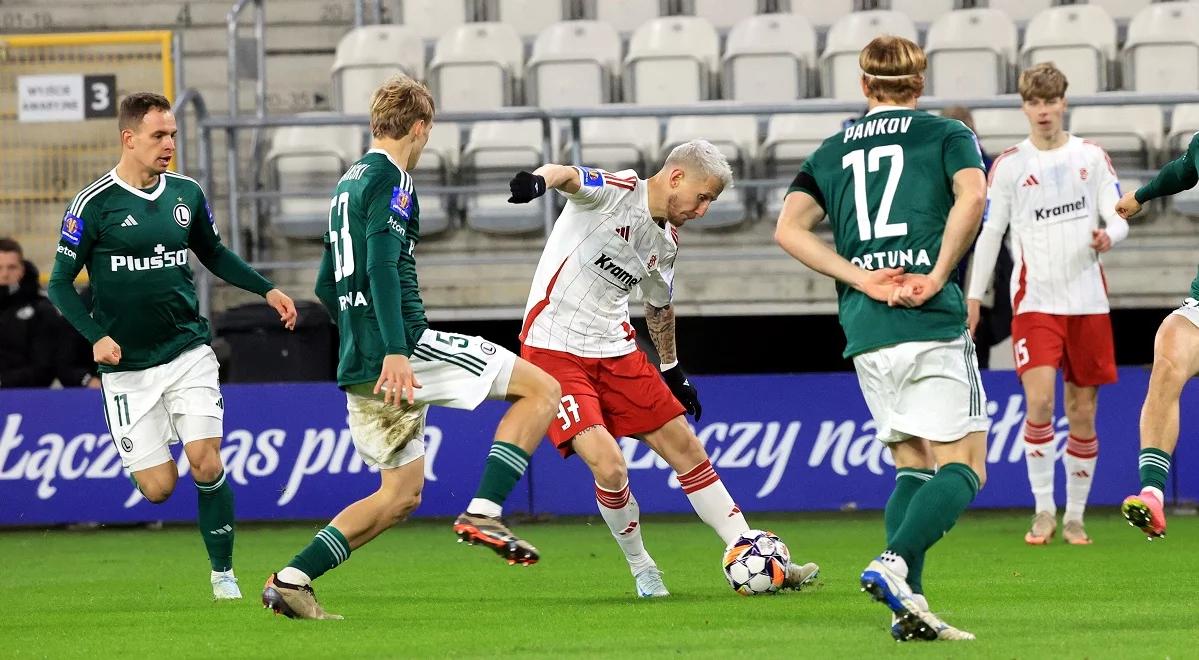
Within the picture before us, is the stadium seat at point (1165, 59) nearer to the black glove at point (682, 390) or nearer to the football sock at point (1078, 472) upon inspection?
the football sock at point (1078, 472)

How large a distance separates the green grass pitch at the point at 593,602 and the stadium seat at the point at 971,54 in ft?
14.1

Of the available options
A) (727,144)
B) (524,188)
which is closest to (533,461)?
(727,144)

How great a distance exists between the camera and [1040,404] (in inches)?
366

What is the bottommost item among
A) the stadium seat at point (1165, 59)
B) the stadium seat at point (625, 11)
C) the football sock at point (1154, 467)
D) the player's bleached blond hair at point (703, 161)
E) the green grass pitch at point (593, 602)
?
the green grass pitch at point (593, 602)

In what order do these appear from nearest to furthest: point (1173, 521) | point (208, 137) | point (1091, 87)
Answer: point (1173, 521) < point (208, 137) < point (1091, 87)

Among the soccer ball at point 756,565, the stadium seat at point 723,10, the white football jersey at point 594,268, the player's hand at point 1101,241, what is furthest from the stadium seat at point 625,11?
the soccer ball at point 756,565

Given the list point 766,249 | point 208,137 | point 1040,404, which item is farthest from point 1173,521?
point 208,137

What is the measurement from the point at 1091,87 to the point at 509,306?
16.3ft

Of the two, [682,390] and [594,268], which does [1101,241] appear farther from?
[594,268]

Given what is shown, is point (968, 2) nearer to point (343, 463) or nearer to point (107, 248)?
point (343, 463)

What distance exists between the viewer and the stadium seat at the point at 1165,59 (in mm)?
13516

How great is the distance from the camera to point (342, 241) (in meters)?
6.04

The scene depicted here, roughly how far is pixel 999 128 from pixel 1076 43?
98cm

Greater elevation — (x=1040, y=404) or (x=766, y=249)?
(x=766, y=249)
